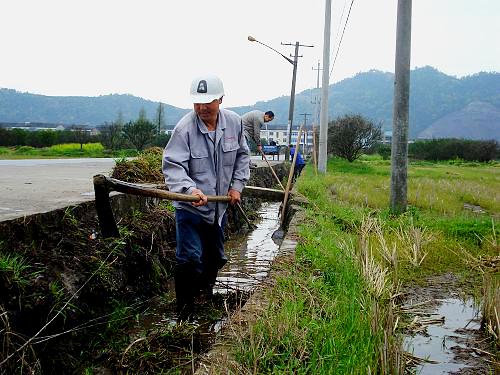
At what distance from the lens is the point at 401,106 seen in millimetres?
7297

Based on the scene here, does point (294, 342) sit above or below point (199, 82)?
below

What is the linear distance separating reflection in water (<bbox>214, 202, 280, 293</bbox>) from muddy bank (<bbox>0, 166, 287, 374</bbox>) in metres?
0.54

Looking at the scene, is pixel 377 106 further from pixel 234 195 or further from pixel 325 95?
pixel 234 195

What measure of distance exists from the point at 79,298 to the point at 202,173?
126cm

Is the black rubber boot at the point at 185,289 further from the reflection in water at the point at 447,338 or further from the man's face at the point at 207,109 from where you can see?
the reflection in water at the point at 447,338

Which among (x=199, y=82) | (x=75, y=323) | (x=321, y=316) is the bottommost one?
Result: (x=75, y=323)

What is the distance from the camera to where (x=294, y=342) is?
2.54m

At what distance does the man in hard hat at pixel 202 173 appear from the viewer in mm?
4016

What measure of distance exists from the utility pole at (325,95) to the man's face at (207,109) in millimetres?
14160

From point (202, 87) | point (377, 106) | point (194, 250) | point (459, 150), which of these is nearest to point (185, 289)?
point (194, 250)

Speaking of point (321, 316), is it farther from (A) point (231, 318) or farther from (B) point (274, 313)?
(A) point (231, 318)

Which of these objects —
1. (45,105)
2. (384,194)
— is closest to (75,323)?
(384,194)

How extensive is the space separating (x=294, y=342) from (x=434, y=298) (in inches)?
73.9

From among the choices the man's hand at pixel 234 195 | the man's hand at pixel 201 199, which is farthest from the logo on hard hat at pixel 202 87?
the man's hand at pixel 234 195
